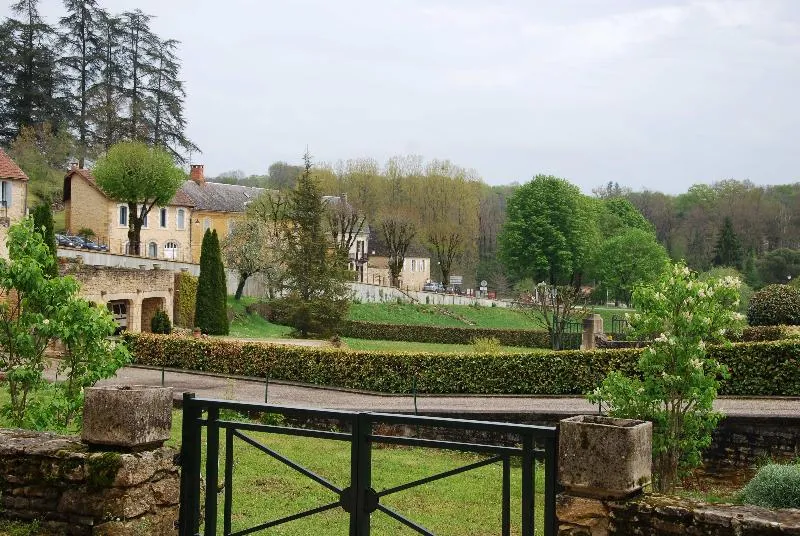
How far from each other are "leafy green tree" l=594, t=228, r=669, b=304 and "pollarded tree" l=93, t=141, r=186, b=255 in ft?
113

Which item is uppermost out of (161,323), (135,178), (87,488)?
(135,178)

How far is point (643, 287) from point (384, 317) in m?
33.6

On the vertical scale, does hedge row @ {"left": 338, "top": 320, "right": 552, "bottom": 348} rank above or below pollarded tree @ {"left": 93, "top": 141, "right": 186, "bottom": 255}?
below

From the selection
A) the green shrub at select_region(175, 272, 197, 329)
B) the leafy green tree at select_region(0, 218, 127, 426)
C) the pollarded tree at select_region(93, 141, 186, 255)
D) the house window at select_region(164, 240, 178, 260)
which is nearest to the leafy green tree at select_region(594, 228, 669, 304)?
the house window at select_region(164, 240, 178, 260)

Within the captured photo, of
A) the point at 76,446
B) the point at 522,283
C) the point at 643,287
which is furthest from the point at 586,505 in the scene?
the point at 522,283

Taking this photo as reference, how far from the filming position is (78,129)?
60.0 m

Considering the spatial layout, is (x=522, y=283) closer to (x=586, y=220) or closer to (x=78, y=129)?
(x=586, y=220)

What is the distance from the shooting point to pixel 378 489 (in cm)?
1188

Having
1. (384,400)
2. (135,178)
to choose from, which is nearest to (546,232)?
(135,178)

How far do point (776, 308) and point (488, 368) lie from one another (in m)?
14.6

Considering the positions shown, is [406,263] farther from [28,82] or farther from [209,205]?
[28,82]

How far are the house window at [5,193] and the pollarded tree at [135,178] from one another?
405 inches

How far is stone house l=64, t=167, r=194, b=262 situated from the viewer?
158 ft

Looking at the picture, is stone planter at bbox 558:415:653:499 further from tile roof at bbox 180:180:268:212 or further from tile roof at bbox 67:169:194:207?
tile roof at bbox 180:180:268:212
